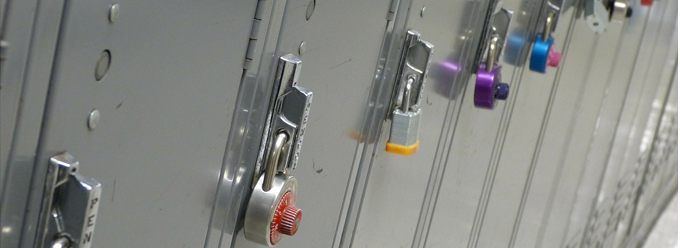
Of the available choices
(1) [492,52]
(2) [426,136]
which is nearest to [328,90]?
(2) [426,136]

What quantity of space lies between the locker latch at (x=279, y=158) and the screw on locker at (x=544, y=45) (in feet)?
3.74

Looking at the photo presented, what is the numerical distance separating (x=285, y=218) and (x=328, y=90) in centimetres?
18

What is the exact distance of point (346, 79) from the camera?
103cm

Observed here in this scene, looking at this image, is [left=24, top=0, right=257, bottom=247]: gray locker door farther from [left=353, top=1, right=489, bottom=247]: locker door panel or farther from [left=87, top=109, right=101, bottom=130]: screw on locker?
[left=353, top=1, right=489, bottom=247]: locker door panel

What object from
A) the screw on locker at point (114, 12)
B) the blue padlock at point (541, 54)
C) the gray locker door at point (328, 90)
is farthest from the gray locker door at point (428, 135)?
the screw on locker at point (114, 12)

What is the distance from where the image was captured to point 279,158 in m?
0.91

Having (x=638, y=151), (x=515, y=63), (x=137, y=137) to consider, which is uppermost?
(x=515, y=63)

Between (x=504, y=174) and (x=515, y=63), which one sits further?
(x=504, y=174)

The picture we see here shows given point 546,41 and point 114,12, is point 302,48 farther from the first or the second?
point 546,41

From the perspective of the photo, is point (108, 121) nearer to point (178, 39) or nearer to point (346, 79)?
point (178, 39)

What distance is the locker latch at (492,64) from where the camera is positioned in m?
1.58

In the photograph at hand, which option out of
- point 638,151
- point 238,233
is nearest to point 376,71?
point 238,233

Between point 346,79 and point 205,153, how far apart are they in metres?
0.32

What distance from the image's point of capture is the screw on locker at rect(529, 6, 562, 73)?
190 centimetres
